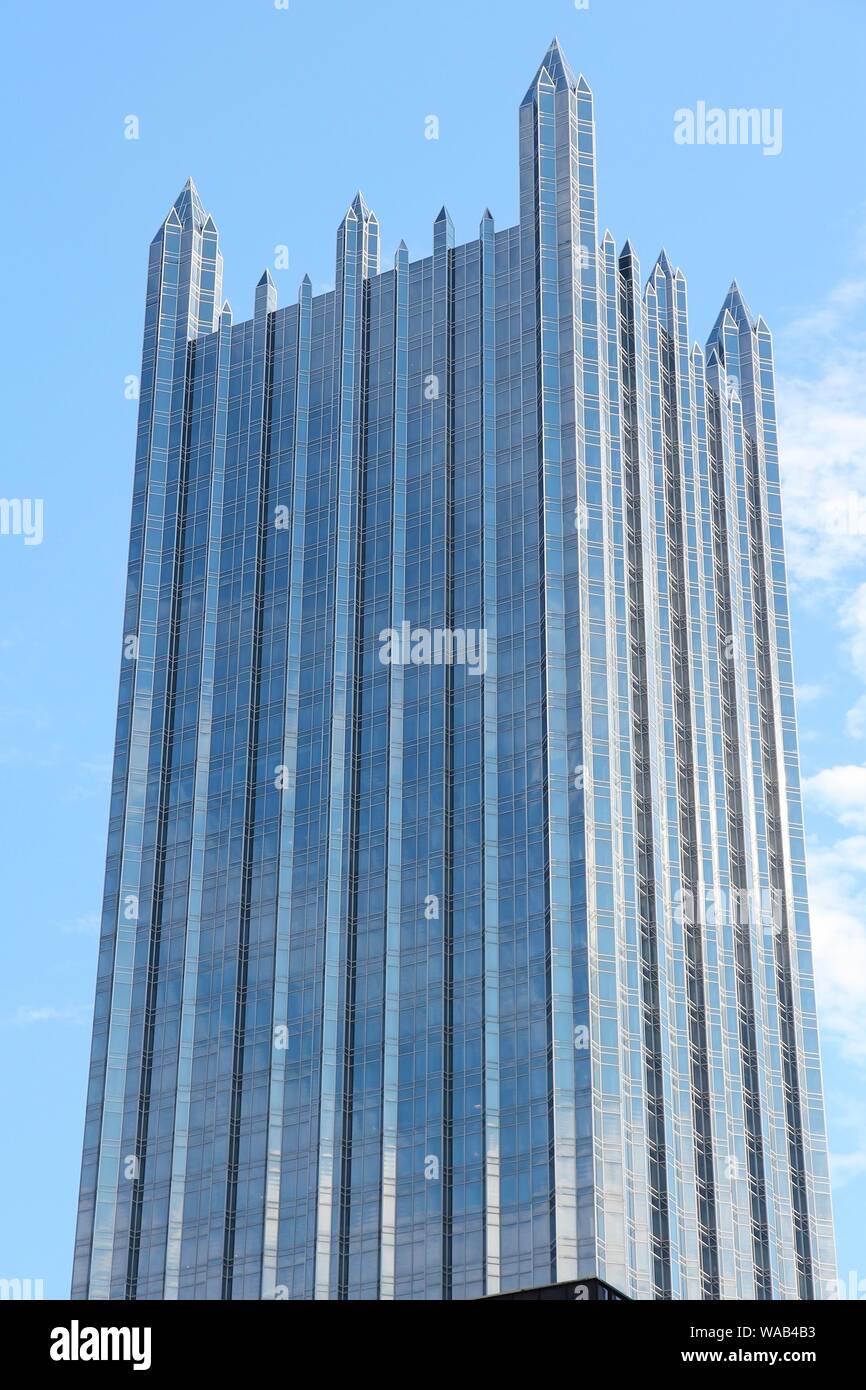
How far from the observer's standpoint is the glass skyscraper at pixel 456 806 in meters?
128

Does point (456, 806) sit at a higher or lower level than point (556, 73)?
lower

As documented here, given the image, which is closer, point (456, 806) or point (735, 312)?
point (456, 806)

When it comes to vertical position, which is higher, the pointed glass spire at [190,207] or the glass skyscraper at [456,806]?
the pointed glass spire at [190,207]

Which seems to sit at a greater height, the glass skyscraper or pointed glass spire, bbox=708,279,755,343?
pointed glass spire, bbox=708,279,755,343

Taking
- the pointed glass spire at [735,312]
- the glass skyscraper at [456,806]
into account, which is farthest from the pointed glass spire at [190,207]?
the pointed glass spire at [735,312]

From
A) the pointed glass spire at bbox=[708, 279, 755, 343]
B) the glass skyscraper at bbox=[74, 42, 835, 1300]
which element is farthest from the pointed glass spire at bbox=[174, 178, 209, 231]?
the pointed glass spire at bbox=[708, 279, 755, 343]

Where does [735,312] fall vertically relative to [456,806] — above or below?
above

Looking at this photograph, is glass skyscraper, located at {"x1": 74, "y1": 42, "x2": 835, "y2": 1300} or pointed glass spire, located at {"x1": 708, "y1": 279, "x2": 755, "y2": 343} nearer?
glass skyscraper, located at {"x1": 74, "y1": 42, "x2": 835, "y2": 1300}

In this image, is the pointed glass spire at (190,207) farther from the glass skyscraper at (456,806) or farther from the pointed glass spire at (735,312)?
the pointed glass spire at (735,312)

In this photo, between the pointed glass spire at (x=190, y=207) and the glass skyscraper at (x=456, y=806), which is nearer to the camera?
the glass skyscraper at (x=456, y=806)

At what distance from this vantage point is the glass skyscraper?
5027 inches

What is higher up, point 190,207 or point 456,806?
point 190,207

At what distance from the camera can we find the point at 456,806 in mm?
136625

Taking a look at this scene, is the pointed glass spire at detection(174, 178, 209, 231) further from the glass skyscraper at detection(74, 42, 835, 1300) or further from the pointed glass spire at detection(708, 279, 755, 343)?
the pointed glass spire at detection(708, 279, 755, 343)
